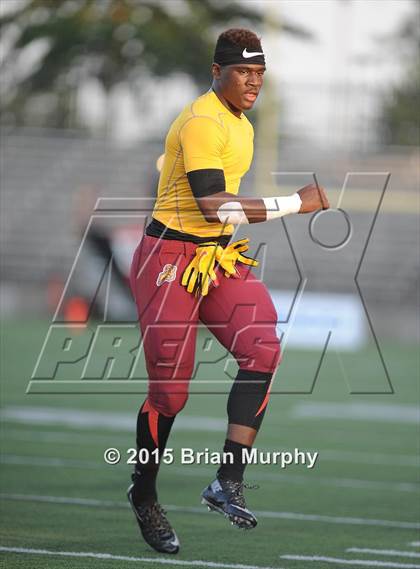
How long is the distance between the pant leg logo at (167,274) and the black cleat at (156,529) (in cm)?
93

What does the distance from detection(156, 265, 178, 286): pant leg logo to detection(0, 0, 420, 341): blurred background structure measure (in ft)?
42.0

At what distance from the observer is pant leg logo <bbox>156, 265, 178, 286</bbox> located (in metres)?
5.04

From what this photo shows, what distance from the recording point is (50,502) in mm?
6383

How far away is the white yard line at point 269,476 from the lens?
23.8 feet

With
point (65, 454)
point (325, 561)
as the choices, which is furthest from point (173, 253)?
point (65, 454)

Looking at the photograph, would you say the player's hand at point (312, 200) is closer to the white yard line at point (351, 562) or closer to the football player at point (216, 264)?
the football player at point (216, 264)

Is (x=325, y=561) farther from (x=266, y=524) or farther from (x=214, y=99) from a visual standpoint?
(x=214, y=99)

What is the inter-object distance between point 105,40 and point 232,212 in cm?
2002

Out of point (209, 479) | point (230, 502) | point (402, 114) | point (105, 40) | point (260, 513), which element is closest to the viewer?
point (230, 502)

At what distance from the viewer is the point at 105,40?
24.3 metres

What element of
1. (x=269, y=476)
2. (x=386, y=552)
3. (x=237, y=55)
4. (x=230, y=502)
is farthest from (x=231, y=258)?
(x=269, y=476)

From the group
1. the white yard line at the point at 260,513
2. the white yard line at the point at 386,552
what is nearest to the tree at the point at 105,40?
the white yard line at the point at 260,513

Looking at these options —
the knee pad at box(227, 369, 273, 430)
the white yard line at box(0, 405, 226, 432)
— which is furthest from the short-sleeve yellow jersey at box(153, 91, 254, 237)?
the white yard line at box(0, 405, 226, 432)

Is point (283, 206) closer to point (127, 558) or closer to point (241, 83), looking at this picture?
point (241, 83)
